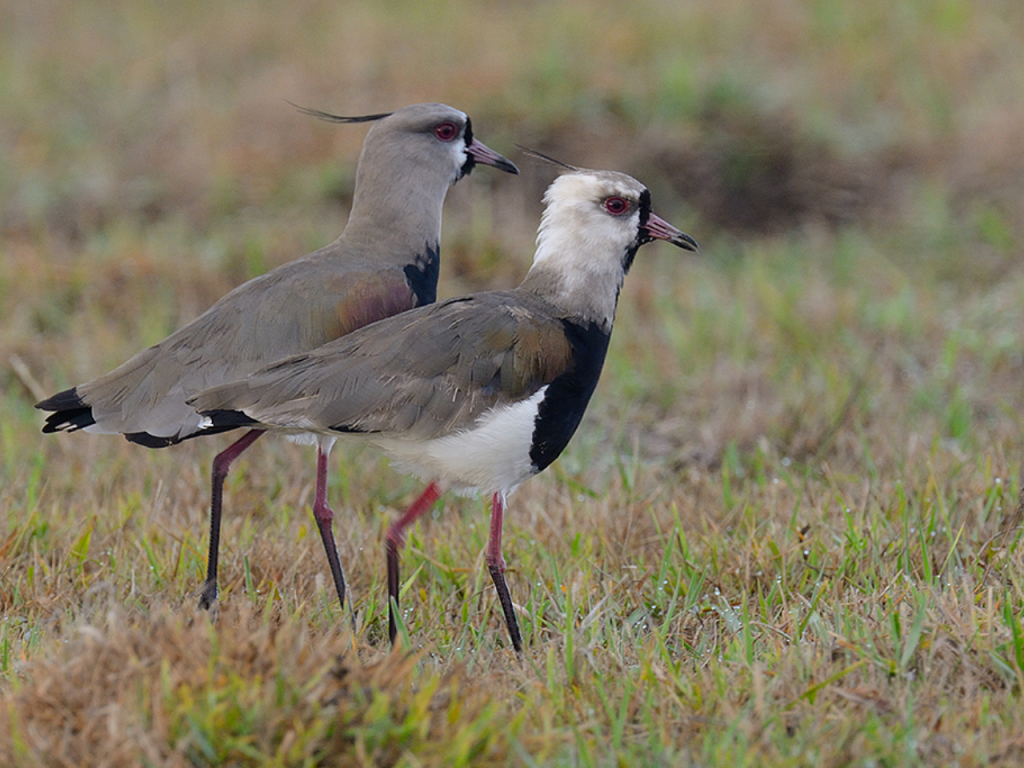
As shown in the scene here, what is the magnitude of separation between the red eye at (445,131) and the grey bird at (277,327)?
182mm

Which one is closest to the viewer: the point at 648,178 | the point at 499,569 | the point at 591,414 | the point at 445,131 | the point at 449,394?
the point at 449,394

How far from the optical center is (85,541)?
3607mm

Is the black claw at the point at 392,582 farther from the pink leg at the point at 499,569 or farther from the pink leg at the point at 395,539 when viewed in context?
the pink leg at the point at 499,569

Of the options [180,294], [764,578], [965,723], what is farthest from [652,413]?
[965,723]

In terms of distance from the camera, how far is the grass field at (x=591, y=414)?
8.03 ft

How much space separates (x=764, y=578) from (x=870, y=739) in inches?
40.5

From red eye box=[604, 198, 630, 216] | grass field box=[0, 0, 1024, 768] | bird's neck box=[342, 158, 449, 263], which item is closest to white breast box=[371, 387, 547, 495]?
grass field box=[0, 0, 1024, 768]

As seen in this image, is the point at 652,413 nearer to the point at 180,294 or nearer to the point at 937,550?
the point at 937,550

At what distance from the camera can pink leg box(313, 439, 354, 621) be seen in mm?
3438

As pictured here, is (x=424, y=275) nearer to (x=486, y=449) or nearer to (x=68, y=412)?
(x=486, y=449)

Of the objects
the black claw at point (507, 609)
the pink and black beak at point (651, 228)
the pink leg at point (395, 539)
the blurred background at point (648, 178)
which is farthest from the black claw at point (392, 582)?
the blurred background at point (648, 178)

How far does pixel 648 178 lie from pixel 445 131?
3.54 metres

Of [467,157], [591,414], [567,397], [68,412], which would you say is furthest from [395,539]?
[591,414]

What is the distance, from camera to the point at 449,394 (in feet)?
10.3
